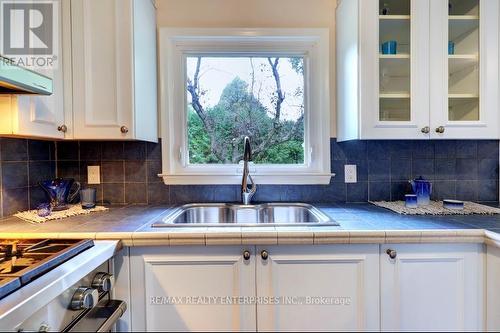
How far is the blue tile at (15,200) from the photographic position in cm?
141

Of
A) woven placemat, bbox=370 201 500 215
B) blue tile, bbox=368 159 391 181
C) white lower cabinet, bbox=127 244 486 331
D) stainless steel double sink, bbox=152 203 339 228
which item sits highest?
blue tile, bbox=368 159 391 181

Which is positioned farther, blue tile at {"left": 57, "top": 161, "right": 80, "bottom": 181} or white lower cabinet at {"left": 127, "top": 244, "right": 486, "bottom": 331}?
blue tile at {"left": 57, "top": 161, "right": 80, "bottom": 181}

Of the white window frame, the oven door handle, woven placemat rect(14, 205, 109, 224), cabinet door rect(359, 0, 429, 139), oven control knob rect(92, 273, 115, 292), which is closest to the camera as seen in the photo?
the oven door handle

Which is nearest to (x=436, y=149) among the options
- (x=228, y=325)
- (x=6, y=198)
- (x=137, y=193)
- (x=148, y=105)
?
(x=228, y=325)

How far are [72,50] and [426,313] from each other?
2060mm

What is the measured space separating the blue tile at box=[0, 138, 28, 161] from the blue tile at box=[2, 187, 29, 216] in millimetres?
168

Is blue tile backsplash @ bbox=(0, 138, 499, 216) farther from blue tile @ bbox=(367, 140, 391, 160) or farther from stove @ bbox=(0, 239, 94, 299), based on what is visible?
stove @ bbox=(0, 239, 94, 299)

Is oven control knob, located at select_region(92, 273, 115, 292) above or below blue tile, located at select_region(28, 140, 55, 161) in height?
below

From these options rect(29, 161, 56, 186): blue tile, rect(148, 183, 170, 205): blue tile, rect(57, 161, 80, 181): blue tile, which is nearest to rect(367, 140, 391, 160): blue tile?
rect(148, 183, 170, 205): blue tile

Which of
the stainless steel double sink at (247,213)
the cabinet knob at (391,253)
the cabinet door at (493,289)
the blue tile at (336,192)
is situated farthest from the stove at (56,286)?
the cabinet door at (493,289)

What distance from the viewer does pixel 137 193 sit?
175 centimetres

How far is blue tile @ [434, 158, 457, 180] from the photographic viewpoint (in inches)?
68.1

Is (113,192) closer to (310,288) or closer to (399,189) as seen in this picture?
(310,288)

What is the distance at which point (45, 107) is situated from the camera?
1311mm
